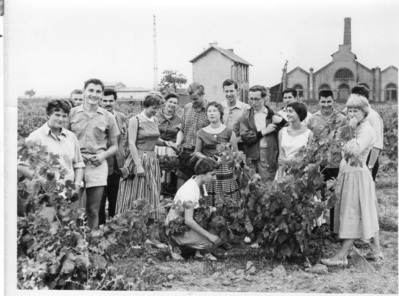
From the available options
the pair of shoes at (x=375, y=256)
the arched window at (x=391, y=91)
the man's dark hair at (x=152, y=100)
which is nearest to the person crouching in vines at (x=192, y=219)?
the man's dark hair at (x=152, y=100)

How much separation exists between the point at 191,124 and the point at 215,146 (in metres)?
0.52

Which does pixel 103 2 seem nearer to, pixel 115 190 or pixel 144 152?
pixel 144 152

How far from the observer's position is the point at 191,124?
215 inches

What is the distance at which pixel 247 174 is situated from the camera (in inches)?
182

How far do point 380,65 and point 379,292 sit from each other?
Result: 6.56 feet

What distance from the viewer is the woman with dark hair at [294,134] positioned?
4.94 m

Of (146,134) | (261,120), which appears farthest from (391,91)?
(146,134)

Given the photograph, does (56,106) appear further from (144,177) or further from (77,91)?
(144,177)

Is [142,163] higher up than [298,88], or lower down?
lower down

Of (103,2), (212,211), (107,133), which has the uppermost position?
(103,2)

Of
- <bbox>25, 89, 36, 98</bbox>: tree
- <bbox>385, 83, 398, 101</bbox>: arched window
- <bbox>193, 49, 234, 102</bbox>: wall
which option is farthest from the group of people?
<bbox>25, 89, 36, 98</bbox>: tree

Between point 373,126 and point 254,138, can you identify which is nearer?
point 373,126

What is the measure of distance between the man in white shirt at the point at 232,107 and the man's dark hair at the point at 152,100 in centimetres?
76

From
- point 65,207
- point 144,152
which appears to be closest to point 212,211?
point 144,152
